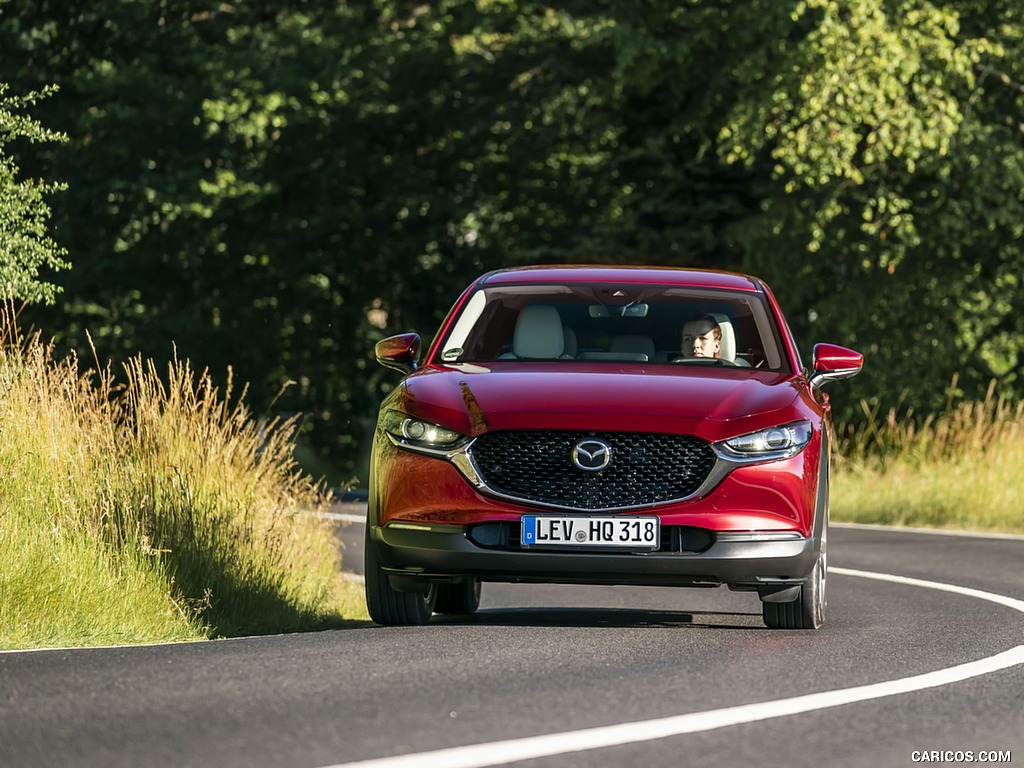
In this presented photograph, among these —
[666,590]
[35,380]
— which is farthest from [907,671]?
[666,590]

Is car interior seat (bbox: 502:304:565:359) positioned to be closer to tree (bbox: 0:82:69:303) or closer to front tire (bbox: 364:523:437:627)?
front tire (bbox: 364:523:437:627)

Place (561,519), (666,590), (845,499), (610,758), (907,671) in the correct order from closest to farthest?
(610,758) < (907,671) < (561,519) < (666,590) < (845,499)

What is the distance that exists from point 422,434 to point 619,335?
1657mm

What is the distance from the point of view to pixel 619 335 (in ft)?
34.6

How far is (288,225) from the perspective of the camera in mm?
35906

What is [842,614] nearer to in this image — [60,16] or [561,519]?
[561,519]

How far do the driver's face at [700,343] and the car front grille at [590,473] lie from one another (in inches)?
58.3

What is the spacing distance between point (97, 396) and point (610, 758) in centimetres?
624

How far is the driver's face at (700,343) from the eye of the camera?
10562 millimetres

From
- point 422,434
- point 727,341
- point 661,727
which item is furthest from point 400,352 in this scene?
point 661,727

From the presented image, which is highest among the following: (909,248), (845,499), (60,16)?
(60,16)

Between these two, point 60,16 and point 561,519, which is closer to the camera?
point 561,519

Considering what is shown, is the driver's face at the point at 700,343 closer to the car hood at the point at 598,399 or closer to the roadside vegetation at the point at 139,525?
the car hood at the point at 598,399

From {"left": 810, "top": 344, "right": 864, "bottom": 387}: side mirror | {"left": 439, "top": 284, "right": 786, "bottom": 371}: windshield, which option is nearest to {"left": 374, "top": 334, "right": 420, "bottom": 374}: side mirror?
{"left": 439, "top": 284, "right": 786, "bottom": 371}: windshield
